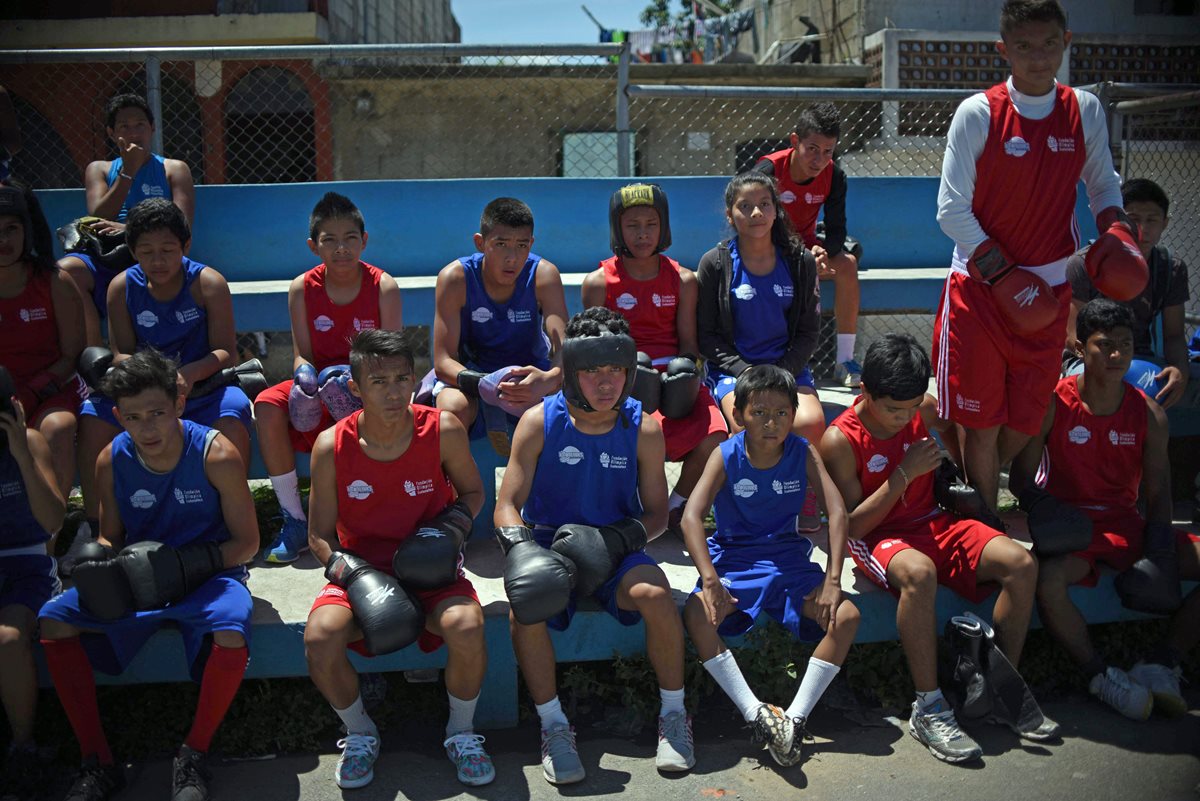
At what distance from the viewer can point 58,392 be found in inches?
175

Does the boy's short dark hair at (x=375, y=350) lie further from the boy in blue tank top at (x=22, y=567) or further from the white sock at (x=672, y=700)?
the white sock at (x=672, y=700)

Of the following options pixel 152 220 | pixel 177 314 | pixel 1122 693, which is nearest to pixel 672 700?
pixel 1122 693

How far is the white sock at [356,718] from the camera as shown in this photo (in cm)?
342

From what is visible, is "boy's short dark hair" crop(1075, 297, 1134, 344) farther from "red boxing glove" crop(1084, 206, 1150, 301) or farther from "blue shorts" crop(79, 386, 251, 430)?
"blue shorts" crop(79, 386, 251, 430)

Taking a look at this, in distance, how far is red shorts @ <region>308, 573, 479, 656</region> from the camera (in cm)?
344

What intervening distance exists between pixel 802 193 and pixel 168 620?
159 inches

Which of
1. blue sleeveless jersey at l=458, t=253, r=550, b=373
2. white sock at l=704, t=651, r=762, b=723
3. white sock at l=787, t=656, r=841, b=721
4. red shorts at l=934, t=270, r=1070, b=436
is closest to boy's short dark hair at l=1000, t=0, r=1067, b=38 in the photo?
red shorts at l=934, t=270, r=1070, b=436

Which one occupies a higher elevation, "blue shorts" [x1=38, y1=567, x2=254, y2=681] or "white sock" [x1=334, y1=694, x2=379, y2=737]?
"blue shorts" [x1=38, y1=567, x2=254, y2=681]

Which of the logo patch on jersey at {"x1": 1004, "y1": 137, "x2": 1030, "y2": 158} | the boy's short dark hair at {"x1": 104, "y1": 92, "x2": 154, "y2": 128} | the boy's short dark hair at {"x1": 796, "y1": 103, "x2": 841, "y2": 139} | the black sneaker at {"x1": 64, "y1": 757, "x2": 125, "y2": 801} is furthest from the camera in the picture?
the boy's short dark hair at {"x1": 796, "y1": 103, "x2": 841, "y2": 139}

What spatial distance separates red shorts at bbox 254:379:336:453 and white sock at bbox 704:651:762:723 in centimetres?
192

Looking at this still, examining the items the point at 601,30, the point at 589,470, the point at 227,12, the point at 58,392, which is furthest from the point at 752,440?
the point at 601,30

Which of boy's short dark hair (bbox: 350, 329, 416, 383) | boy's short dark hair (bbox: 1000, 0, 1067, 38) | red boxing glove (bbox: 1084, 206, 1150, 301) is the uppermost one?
boy's short dark hair (bbox: 1000, 0, 1067, 38)

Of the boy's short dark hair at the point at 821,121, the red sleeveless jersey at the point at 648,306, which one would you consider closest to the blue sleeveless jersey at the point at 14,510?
the red sleeveless jersey at the point at 648,306

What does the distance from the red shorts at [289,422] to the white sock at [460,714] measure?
143 cm
